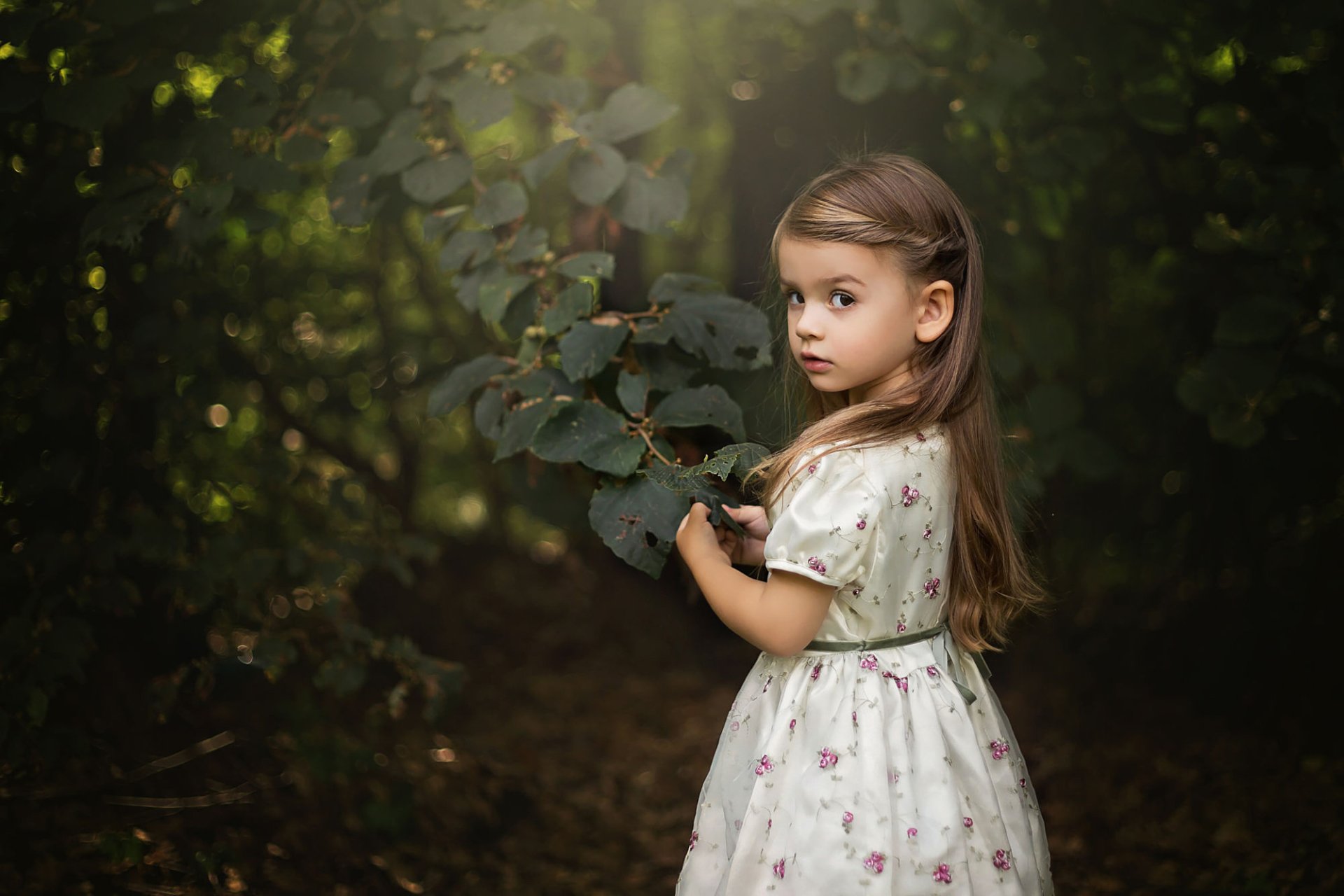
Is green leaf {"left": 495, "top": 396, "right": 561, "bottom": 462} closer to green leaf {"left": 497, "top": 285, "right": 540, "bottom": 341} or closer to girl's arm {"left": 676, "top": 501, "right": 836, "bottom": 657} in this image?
green leaf {"left": 497, "top": 285, "right": 540, "bottom": 341}

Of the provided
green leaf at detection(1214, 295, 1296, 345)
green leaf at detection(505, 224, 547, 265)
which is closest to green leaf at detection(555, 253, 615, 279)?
green leaf at detection(505, 224, 547, 265)

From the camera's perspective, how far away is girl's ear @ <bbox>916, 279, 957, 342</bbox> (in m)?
1.29

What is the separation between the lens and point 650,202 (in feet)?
Result: 5.63

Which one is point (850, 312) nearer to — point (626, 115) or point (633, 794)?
point (626, 115)

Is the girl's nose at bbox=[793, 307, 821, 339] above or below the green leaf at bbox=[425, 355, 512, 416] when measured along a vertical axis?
above

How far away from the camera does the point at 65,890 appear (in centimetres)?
232

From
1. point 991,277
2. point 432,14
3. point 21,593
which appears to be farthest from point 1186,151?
point 21,593

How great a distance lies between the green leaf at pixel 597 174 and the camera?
170 centimetres

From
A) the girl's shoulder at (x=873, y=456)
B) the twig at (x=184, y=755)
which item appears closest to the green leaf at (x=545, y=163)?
the girl's shoulder at (x=873, y=456)

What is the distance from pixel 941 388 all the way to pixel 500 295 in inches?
27.2

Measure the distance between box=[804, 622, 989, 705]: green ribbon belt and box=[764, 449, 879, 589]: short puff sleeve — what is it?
0.09 m

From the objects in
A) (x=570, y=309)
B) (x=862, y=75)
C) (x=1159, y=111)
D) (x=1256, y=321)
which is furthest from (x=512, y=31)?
(x=1256, y=321)

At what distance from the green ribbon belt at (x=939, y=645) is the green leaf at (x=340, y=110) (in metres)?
1.25

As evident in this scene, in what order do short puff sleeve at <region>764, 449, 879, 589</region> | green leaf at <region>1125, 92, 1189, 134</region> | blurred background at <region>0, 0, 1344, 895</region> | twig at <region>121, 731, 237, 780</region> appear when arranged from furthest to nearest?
twig at <region>121, 731, 237, 780</region> < green leaf at <region>1125, 92, 1189, 134</region> < blurred background at <region>0, 0, 1344, 895</region> < short puff sleeve at <region>764, 449, 879, 589</region>
